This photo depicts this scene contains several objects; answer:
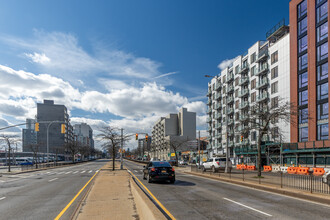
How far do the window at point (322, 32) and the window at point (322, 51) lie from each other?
1153 millimetres

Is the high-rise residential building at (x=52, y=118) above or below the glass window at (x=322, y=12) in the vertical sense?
below

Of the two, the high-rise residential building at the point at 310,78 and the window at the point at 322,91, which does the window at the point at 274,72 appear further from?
the window at the point at 322,91

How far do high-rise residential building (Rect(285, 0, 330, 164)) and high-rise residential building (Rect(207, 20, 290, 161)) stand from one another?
8.42ft

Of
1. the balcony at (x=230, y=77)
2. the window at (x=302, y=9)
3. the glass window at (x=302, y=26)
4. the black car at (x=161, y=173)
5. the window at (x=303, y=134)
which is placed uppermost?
the window at (x=302, y=9)

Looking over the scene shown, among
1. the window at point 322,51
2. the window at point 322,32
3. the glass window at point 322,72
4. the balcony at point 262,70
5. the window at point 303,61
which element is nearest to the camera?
the glass window at point 322,72

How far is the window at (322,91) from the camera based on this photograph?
3947 centimetres

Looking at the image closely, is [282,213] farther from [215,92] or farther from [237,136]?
[215,92]

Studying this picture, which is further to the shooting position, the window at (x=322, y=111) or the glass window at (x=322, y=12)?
the glass window at (x=322, y=12)

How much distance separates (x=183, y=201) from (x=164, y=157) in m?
123

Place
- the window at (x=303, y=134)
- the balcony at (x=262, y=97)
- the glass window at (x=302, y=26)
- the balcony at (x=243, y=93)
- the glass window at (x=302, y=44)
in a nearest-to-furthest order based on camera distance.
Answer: the window at (x=303, y=134) < the glass window at (x=302, y=44) < the glass window at (x=302, y=26) < the balcony at (x=262, y=97) < the balcony at (x=243, y=93)

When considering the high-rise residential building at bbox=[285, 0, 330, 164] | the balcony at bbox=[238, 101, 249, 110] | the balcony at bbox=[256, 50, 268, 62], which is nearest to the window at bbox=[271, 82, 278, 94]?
the high-rise residential building at bbox=[285, 0, 330, 164]

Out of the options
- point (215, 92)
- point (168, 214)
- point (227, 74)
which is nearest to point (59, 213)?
point (168, 214)

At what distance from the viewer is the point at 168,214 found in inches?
358

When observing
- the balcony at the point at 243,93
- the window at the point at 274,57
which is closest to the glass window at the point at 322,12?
the window at the point at 274,57
